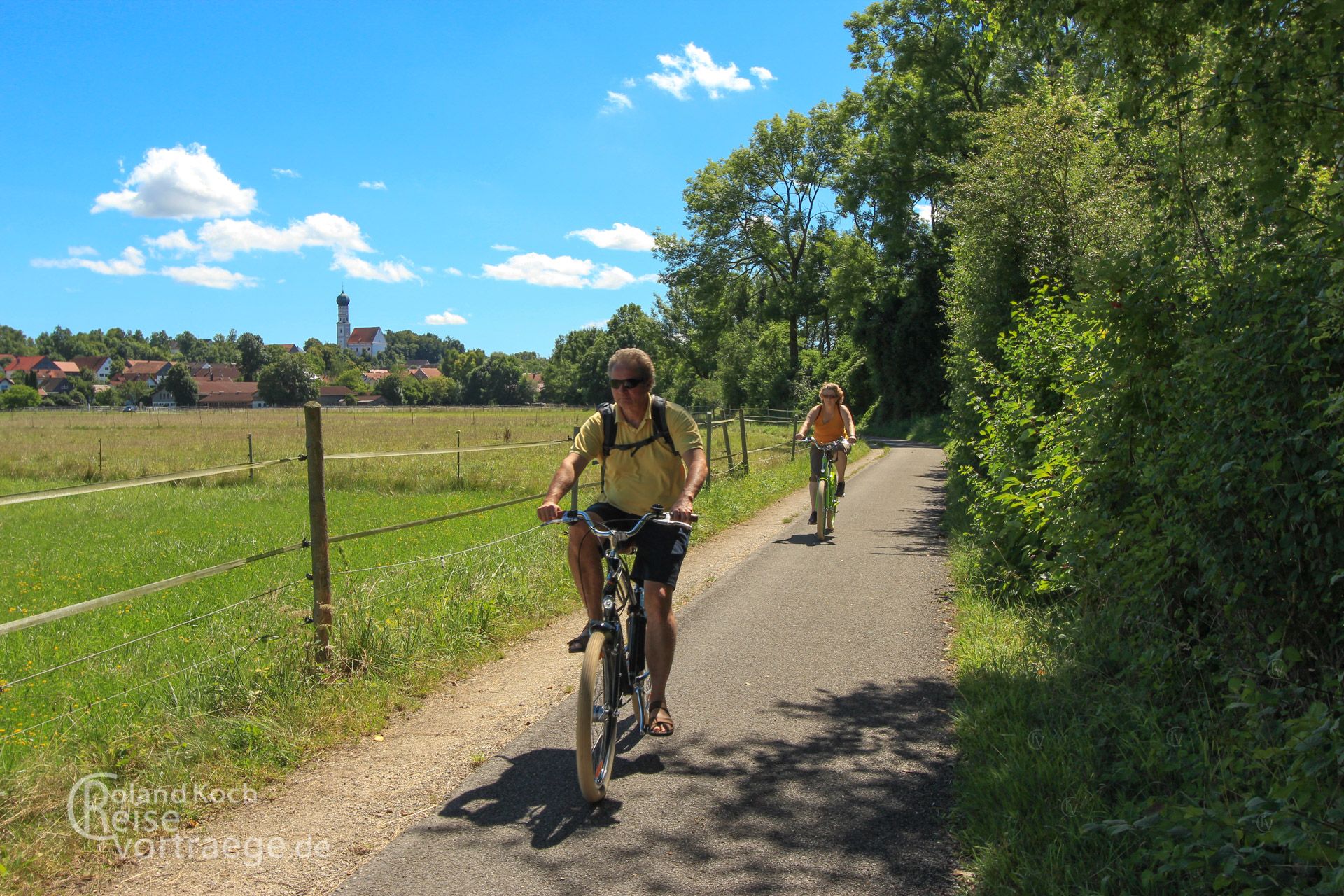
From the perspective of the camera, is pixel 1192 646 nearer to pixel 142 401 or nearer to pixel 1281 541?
pixel 1281 541

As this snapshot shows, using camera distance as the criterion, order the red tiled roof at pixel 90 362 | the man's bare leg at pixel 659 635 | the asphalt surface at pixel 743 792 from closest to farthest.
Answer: the asphalt surface at pixel 743 792 < the man's bare leg at pixel 659 635 < the red tiled roof at pixel 90 362

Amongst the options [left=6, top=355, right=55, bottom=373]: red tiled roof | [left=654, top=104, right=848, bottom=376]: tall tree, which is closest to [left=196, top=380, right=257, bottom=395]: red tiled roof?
[left=6, top=355, right=55, bottom=373]: red tiled roof

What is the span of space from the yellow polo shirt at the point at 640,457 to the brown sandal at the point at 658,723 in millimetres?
996

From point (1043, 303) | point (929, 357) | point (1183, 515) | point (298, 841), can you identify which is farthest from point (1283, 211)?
point (929, 357)

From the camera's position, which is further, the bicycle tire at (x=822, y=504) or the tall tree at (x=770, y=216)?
the tall tree at (x=770, y=216)

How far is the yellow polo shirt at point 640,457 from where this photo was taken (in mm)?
4547

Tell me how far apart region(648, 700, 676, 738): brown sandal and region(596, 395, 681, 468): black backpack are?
1287 mm

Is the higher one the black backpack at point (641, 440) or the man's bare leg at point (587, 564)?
the black backpack at point (641, 440)

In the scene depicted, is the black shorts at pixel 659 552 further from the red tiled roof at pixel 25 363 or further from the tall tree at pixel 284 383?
the red tiled roof at pixel 25 363

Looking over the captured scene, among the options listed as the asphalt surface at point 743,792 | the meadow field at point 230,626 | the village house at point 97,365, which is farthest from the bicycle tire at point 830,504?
the village house at point 97,365

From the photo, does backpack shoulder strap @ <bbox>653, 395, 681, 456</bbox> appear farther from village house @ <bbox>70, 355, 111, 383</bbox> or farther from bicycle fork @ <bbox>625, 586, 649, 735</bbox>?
village house @ <bbox>70, 355, 111, 383</bbox>

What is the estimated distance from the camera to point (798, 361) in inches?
1938

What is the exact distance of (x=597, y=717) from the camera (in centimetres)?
387

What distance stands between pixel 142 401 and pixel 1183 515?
147 meters
